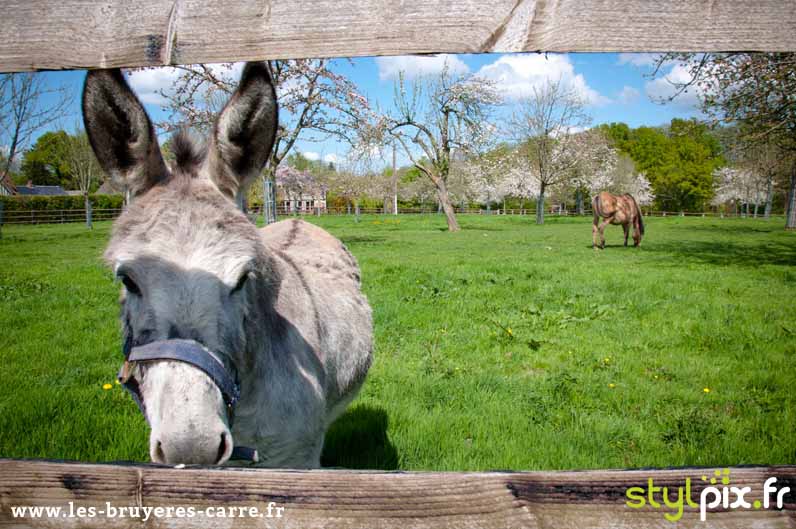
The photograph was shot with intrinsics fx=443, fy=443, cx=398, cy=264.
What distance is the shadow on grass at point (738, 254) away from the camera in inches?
546

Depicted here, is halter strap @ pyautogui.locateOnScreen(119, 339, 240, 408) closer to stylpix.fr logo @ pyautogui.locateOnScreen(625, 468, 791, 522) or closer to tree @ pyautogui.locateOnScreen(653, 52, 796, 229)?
stylpix.fr logo @ pyautogui.locateOnScreen(625, 468, 791, 522)

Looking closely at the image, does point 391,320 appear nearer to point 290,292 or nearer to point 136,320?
point 290,292

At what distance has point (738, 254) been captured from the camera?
52.7 feet

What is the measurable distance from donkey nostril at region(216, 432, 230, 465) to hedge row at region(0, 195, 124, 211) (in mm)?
38111

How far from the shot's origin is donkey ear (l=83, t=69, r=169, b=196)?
174cm

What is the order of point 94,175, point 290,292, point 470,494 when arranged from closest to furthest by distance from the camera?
point 470,494 → point 290,292 → point 94,175

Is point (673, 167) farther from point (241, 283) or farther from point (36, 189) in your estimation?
point (36, 189)

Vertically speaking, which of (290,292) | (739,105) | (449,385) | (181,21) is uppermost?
(739,105)

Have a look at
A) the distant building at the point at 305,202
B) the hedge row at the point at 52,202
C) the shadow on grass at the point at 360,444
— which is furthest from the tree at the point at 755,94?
the distant building at the point at 305,202

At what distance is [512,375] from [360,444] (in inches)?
88.6

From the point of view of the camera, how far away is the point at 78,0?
5.17 feet

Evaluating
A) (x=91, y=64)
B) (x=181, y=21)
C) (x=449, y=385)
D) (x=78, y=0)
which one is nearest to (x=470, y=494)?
(x=181, y=21)

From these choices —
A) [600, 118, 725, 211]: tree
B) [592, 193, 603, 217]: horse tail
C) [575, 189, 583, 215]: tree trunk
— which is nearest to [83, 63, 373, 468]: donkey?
[592, 193, 603, 217]: horse tail

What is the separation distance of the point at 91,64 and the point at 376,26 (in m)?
1.02
